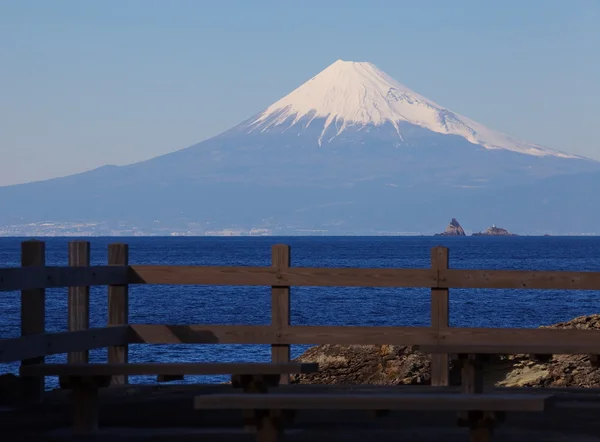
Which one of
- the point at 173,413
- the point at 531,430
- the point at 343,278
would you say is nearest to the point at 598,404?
the point at 531,430

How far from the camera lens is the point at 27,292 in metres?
10.2

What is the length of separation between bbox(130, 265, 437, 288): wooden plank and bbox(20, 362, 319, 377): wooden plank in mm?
2919

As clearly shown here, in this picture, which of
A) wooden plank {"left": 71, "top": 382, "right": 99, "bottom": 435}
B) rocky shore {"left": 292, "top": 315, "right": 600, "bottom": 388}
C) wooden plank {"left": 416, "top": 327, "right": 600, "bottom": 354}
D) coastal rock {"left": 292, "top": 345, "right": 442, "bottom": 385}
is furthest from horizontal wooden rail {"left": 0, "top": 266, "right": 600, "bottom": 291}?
coastal rock {"left": 292, "top": 345, "right": 442, "bottom": 385}

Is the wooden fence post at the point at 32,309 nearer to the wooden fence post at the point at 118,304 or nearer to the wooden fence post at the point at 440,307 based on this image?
the wooden fence post at the point at 118,304

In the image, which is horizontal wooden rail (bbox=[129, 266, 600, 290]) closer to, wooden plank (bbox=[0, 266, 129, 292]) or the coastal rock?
wooden plank (bbox=[0, 266, 129, 292])

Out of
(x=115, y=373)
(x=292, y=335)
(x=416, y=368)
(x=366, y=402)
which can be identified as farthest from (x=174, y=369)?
(x=416, y=368)

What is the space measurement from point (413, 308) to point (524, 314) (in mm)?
6329

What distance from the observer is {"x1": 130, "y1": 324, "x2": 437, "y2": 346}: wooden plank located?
1115cm

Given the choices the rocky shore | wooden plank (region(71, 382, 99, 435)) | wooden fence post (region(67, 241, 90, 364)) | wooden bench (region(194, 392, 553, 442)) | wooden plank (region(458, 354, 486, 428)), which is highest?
wooden fence post (region(67, 241, 90, 364))

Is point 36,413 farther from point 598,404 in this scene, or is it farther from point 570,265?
point 570,265

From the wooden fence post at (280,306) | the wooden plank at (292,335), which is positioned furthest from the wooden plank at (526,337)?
the wooden fence post at (280,306)

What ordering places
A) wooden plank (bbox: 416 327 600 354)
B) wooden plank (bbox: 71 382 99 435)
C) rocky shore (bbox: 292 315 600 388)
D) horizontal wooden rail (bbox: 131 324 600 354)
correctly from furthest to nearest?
rocky shore (bbox: 292 315 600 388)
horizontal wooden rail (bbox: 131 324 600 354)
wooden plank (bbox: 416 327 600 354)
wooden plank (bbox: 71 382 99 435)

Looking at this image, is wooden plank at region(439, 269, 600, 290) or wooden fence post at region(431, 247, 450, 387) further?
wooden fence post at region(431, 247, 450, 387)

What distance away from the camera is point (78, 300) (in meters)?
11.3
